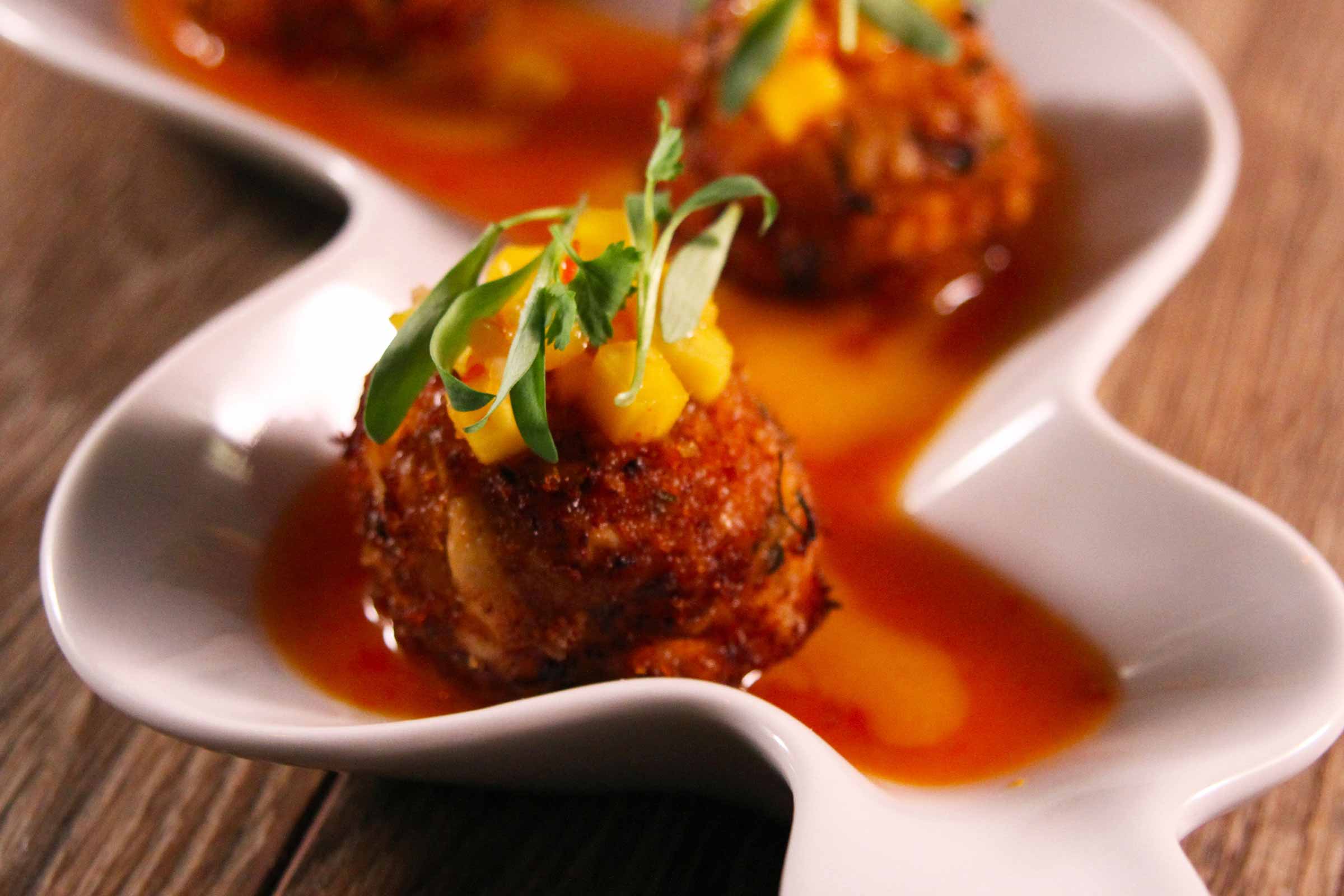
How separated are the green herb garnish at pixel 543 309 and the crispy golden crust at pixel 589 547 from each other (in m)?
0.06

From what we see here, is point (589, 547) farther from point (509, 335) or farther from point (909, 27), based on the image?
point (909, 27)

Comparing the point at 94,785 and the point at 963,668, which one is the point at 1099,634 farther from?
the point at 94,785

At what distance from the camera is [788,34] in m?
2.06

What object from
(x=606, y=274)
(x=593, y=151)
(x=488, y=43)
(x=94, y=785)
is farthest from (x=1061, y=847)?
(x=488, y=43)

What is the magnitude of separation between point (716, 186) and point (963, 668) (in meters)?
0.67

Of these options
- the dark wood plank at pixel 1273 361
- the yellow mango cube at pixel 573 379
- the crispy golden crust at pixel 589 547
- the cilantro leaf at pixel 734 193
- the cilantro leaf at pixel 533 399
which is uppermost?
the cilantro leaf at pixel 734 193

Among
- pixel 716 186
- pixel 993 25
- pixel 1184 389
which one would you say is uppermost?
pixel 716 186

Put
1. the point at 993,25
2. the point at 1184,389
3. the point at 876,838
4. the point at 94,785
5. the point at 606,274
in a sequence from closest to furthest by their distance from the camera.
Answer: the point at 876,838, the point at 606,274, the point at 94,785, the point at 1184,389, the point at 993,25

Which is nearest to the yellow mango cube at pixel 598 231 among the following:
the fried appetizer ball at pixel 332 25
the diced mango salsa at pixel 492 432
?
the diced mango salsa at pixel 492 432

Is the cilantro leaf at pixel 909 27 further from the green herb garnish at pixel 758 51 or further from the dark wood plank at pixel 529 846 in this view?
the dark wood plank at pixel 529 846

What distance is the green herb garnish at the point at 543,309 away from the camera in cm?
130

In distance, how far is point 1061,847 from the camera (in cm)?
123

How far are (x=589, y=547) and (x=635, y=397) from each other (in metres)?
0.17

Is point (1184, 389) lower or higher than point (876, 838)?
lower
